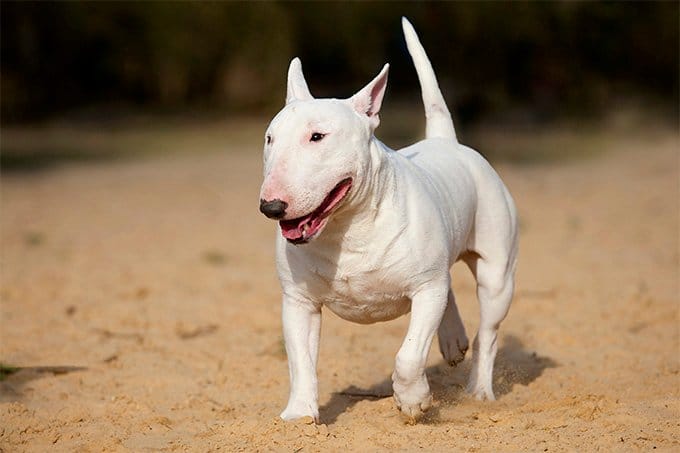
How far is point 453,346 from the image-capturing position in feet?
18.9

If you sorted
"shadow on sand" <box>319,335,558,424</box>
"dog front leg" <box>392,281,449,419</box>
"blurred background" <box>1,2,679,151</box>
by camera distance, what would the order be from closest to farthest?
1. "dog front leg" <box>392,281,449,419</box>
2. "shadow on sand" <box>319,335,558,424</box>
3. "blurred background" <box>1,2,679,151</box>

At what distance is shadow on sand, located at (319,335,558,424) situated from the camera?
17.9ft

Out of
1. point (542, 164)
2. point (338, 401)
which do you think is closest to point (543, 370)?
point (338, 401)

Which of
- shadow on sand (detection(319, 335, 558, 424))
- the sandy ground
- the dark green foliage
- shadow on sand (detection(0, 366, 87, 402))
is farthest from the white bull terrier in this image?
the dark green foliage

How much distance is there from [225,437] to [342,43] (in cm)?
1959

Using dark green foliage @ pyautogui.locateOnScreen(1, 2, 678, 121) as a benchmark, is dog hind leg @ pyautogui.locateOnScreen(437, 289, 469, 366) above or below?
above

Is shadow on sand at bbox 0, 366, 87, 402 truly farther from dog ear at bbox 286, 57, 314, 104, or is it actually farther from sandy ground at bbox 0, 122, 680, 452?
dog ear at bbox 286, 57, 314, 104

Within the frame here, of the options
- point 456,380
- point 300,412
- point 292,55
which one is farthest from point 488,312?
point 292,55

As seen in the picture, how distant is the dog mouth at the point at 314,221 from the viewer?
4246 mm

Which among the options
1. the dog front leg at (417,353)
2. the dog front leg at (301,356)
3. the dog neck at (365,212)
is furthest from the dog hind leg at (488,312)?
the dog neck at (365,212)

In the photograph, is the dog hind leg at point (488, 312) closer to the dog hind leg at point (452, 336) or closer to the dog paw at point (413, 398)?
the dog hind leg at point (452, 336)

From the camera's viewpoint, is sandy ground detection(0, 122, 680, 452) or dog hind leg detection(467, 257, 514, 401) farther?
dog hind leg detection(467, 257, 514, 401)

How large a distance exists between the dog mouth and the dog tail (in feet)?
5.20

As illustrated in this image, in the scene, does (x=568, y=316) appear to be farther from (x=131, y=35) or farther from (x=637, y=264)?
(x=131, y=35)
